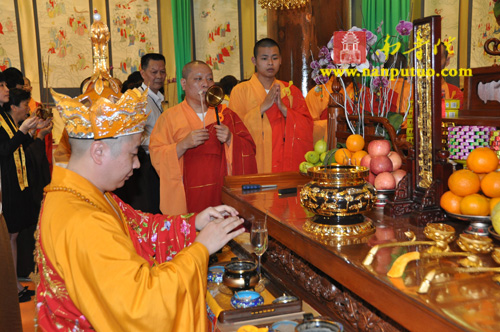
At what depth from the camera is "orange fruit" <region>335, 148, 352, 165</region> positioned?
2342 millimetres

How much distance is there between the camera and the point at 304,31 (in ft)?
17.3

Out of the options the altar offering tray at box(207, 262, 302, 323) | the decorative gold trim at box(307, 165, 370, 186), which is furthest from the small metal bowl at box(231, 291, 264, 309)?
the decorative gold trim at box(307, 165, 370, 186)

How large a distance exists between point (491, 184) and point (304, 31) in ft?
13.1

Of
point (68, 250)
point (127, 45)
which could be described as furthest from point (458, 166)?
point (127, 45)

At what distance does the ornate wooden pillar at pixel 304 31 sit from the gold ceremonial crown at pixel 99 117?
386 cm

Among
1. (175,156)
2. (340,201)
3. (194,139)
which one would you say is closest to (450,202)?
(340,201)

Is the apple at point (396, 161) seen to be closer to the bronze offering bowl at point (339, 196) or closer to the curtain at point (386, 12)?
the bronze offering bowl at point (339, 196)

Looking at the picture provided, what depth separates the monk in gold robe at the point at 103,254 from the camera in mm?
1348

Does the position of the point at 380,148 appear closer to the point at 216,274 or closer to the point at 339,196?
the point at 339,196

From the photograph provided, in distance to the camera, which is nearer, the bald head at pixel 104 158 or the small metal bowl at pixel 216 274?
the bald head at pixel 104 158

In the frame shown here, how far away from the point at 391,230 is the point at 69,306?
1054 mm

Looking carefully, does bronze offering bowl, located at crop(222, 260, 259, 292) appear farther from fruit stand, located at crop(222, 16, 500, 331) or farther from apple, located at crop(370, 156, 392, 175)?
apple, located at crop(370, 156, 392, 175)

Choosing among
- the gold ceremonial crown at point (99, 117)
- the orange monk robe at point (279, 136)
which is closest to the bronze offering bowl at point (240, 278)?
the gold ceremonial crown at point (99, 117)

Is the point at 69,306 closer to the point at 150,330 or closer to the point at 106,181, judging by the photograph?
the point at 150,330
